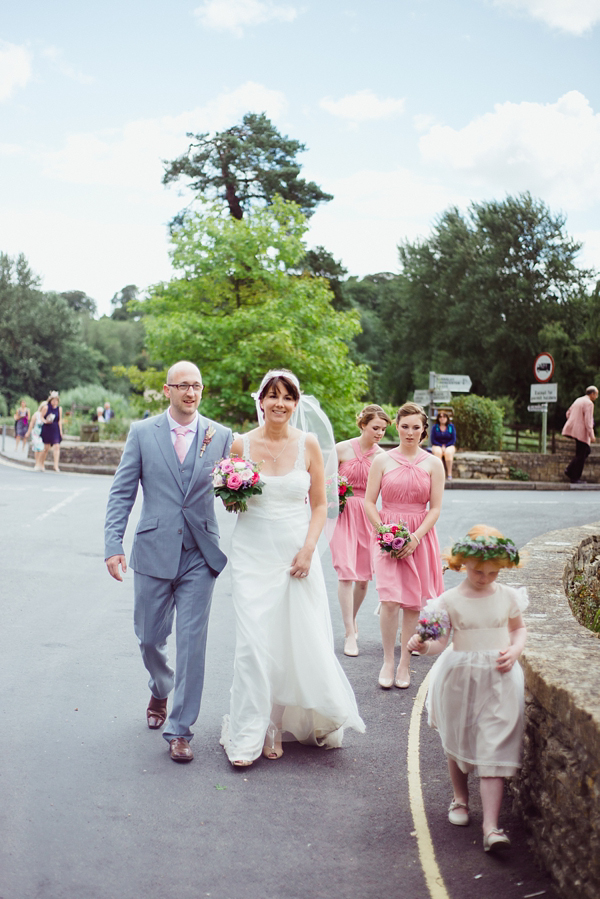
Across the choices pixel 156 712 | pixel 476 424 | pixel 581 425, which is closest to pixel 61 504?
pixel 156 712

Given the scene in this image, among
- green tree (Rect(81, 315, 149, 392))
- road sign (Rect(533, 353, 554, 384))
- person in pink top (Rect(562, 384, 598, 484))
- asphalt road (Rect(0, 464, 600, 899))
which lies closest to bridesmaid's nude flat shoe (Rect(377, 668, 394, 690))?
asphalt road (Rect(0, 464, 600, 899))

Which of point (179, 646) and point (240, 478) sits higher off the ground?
point (240, 478)

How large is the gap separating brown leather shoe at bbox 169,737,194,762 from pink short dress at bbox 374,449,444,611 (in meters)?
2.12

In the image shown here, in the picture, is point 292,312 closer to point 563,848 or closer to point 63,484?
point 63,484

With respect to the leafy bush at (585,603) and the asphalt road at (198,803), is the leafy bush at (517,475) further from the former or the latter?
the asphalt road at (198,803)

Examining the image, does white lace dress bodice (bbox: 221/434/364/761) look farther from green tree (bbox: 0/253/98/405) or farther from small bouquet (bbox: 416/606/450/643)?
green tree (bbox: 0/253/98/405)

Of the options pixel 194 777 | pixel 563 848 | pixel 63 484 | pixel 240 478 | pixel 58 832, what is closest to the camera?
pixel 563 848

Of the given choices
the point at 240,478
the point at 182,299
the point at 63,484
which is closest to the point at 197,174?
the point at 182,299

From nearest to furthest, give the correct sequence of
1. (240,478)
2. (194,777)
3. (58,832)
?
(58,832), (194,777), (240,478)

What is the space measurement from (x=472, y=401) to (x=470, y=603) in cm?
2377

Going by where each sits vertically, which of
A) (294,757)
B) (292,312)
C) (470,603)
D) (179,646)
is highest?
(292,312)

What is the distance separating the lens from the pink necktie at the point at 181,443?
16.5 ft

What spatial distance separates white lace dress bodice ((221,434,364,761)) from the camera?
4.71 meters

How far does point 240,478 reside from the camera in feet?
15.6
